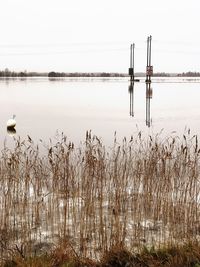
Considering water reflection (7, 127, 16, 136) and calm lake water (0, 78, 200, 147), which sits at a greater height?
calm lake water (0, 78, 200, 147)

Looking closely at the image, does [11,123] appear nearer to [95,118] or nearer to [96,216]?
[95,118]

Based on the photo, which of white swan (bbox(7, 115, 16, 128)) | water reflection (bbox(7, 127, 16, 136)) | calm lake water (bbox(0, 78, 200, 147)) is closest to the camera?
water reflection (bbox(7, 127, 16, 136))

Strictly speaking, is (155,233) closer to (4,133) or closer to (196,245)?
(196,245)

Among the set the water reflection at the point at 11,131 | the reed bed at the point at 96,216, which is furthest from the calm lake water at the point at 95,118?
the reed bed at the point at 96,216

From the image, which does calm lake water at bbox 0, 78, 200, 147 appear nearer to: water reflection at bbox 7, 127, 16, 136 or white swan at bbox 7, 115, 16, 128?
water reflection at bbox 7, 127, 16, 136

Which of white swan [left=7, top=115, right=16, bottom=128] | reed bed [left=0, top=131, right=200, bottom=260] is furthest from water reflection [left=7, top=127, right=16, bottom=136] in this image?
reed bed [left=0, top=131, right=200, bottom=260]

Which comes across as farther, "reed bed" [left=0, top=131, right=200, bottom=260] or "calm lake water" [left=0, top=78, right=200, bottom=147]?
"calm lake water" [left=0, top=78, right=200, bottom=147]

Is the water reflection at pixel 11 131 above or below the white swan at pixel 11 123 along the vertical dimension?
below

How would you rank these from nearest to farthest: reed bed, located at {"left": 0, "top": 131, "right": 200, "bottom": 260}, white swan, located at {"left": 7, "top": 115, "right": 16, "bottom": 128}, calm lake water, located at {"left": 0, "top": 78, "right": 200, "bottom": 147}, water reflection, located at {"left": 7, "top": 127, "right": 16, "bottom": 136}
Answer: reed bed, located at {"left": 0, "top": 131, "right": 200, "bottom": 260} → water reflection, located at {"left": 7, "top": 127, "right": 16, "bottom": 136} → calm lake water, located at {"left": 0, "top": 78, "right": 200, "bottom": 147} → white swan, located at {"left": 7, "top": 115, "right": 16, "bottom": 128}

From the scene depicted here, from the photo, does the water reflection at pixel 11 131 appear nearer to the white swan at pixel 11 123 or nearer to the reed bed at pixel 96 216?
the white swan at pixel 11 123

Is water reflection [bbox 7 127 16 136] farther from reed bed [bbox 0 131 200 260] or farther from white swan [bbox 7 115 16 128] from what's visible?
reed bed [bbox 0 131 200 260]

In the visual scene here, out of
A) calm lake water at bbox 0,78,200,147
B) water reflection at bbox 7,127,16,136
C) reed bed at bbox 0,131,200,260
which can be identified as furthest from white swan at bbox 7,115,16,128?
reed bed at bbox 0,131,200,260

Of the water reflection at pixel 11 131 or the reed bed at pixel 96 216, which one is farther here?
the water reflection at pixel 11 131

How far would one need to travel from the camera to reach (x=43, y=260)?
612 centimetres
